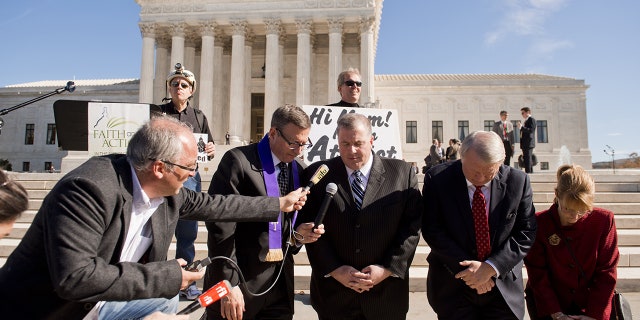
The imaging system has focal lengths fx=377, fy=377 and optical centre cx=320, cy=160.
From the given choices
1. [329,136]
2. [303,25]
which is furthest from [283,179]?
[303,25]

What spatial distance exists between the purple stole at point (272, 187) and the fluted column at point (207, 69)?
28.4 m

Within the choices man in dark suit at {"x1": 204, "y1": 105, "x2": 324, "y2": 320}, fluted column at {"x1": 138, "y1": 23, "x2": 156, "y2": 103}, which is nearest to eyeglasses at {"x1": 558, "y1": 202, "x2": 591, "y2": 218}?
man in dark suit at {"x1": 204, "y1": 105, "x2": 324, "y2": 320}

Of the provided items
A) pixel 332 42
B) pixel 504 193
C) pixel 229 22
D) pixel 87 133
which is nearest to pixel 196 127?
pixel 87 133

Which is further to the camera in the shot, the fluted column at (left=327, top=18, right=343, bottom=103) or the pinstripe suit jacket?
the fluted column at (left=327, top=18, right=343, bottom=103)

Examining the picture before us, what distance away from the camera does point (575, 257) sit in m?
3.05

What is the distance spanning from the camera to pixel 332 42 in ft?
98.4

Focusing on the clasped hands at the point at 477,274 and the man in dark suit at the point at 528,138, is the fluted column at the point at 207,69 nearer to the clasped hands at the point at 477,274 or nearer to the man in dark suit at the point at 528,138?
the man in dark suit at the point at 528,138

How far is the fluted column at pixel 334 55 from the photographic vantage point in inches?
1166

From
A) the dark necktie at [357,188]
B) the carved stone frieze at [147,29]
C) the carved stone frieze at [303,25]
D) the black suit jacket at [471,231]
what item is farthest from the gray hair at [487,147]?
the carved stone frieze at [147,29]

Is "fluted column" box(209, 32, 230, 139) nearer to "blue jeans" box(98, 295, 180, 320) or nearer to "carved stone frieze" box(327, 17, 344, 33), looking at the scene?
"carved stone frieze" box(327, 17, 344, 33)

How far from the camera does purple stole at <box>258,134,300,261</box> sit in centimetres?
289

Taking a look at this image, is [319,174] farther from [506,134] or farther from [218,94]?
[218,94]

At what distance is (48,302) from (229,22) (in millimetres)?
32140

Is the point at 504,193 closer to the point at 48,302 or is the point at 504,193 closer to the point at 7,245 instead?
the point at 48,302
